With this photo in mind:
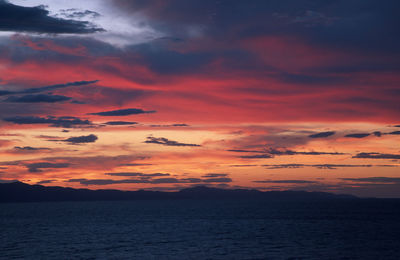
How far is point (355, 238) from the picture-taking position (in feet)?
311

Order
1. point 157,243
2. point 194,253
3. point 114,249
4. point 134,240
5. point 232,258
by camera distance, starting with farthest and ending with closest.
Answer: point 134,240, point 157,243, point 114,249, point 194,253, point 232,258

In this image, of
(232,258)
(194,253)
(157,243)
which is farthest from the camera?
(157,243)

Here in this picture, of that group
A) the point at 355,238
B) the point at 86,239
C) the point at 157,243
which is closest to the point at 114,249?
the point at 157,243

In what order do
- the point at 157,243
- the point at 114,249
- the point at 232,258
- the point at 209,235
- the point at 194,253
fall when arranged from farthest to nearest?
the point at 209,235 < the point at 157,243 < the point at 114,249 < the point at 194,253 < the point at 232,258

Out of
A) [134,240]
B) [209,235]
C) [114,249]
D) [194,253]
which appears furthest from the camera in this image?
[209,235]

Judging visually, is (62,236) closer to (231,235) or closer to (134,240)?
(134,240)

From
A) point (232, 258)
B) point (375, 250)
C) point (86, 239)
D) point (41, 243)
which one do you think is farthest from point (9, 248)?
point (375, 250)

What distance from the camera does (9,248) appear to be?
270ft

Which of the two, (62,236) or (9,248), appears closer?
(9,248)

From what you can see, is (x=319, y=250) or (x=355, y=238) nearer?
(x=319, y=250)

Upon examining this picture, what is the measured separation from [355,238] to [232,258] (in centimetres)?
3943

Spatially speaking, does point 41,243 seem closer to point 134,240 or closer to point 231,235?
point 134,240

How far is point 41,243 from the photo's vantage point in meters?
89.2

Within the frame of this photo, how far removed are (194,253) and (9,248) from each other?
118 feet
